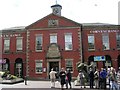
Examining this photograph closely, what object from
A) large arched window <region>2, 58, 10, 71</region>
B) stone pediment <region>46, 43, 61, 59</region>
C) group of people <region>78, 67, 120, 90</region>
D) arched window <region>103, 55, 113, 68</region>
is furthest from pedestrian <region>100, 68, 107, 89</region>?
large arched window <region>2, 58, 10, 71</region>

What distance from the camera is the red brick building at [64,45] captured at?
34625 millimetres

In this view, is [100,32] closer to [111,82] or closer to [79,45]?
[79,45]

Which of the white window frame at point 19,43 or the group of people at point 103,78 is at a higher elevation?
the white window frame at point 19,43

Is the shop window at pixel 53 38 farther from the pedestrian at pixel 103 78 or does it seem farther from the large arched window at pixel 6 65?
the pedestrian at pixel 103 78

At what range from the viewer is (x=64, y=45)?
35.1 meters

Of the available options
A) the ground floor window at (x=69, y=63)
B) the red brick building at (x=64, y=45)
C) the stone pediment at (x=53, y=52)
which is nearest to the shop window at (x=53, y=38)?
the red brick building at (x=64, y=45)

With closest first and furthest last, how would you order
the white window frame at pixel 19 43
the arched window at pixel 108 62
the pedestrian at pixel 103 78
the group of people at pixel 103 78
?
the group of people at pixel 103 78, the pedestrian at pixel 103 78, the arched window at pixel 108 62, the white window frame at pixel 19 43

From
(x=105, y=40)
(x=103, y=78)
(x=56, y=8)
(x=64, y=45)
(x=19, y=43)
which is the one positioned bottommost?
(x=103, y=78)

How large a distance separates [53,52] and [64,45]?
2.01m

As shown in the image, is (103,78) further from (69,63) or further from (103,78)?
(69,63)

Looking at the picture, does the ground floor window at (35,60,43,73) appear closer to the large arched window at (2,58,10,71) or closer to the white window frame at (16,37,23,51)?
the white window frame at (16,37,23,51)

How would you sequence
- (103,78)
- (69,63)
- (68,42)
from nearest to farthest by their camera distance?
(103,78) → (69,63) → (68,42)

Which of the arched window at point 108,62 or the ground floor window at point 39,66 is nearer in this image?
the arched window at point 108,62

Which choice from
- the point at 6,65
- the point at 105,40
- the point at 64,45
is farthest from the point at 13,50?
the point at 105,40
